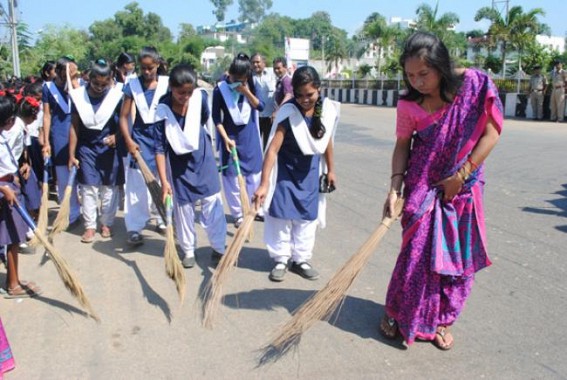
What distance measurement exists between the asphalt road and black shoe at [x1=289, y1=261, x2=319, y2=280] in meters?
0.07

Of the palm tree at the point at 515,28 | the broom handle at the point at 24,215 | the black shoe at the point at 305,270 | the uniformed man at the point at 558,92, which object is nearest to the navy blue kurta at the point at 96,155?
the broom handle at the point at 24,215

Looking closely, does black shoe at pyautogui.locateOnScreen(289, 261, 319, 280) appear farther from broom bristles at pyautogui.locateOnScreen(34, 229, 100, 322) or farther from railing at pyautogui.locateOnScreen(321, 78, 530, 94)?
railing at pyautogui.locateOnScreen(321, 78, 530, 94)

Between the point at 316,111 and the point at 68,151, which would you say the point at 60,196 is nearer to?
the point at 68,151

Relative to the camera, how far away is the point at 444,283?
3113 millimetres

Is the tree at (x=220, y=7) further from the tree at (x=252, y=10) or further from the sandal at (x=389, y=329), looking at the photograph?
the sandal at (x=389, y=329)

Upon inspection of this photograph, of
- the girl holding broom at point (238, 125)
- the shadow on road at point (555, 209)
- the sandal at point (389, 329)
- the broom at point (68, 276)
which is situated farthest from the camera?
the shadow on road at point (555, 209)

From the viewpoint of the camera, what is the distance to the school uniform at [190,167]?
4.35 m

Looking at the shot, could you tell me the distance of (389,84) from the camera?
28000 mm

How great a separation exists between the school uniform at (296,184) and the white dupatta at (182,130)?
2.28ft

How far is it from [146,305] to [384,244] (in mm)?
2332

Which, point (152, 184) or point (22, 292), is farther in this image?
point (152, 184)

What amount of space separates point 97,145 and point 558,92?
14.7 m

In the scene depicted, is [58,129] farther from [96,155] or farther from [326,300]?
[326,300]

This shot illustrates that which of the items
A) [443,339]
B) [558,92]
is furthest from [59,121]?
[558,92]
